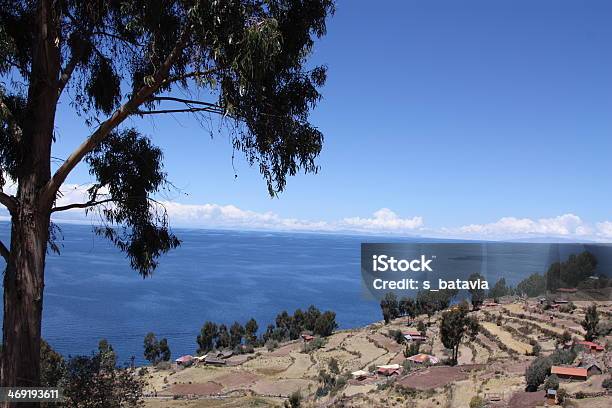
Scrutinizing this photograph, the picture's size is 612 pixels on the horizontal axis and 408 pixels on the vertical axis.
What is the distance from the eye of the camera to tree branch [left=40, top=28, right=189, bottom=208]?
4.58 m

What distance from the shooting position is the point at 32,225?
14.8 ft

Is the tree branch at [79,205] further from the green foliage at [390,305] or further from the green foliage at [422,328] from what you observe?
the green foliage at [390,305]

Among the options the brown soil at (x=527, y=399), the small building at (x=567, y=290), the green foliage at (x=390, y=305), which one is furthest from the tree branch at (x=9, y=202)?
the green foliage at (x=390, y=305)

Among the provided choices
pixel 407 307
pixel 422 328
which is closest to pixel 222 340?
pixel 422 328

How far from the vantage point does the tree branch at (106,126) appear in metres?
4.58

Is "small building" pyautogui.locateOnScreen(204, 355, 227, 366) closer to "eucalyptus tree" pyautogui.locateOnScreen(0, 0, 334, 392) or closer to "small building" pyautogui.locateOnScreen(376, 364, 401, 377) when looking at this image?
"small building" pyautogui.locateOnScreen(376, 364, 401, 377)

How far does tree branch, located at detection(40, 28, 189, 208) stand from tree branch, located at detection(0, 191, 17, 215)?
0.24 m

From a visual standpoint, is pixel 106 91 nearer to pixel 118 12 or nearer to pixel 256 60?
pixel 118 12

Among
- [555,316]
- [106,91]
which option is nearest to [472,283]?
[555,316]

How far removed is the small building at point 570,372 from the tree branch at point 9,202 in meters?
19.9

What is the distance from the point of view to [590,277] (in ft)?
114

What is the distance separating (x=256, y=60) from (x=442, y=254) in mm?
33778

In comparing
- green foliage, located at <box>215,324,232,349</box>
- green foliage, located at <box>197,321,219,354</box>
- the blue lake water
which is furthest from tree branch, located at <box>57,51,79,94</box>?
green foliage, located at <box>215,324,232,349</box>

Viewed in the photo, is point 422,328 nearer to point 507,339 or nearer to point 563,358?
point 507,339
